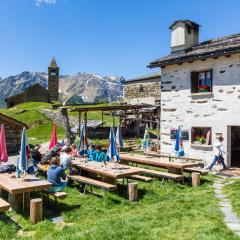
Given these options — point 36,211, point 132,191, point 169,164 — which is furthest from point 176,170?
point 36,211

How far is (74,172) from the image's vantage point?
11.9 m

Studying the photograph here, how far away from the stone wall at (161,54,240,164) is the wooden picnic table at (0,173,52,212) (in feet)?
32.2

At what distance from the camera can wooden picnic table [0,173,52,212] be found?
813 centimetres

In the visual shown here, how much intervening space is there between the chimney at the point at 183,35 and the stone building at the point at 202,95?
62 mm

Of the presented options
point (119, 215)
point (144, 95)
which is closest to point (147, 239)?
point (119, 215)

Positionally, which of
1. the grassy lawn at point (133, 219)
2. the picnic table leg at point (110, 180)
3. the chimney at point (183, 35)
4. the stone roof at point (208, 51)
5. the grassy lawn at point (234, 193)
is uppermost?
the chimney at point (183, 35)

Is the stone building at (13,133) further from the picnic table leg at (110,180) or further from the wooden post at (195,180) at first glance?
the wooden post at (195,180)

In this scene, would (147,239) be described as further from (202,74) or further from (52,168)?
(202,74)

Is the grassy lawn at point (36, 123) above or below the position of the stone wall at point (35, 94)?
below

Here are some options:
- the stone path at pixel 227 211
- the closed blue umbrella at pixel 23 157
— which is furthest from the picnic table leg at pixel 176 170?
the closed blue umbrella at pixel 23 157

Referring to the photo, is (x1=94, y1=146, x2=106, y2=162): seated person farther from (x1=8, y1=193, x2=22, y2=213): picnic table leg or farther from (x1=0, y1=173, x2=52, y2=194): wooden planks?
(x1=8, y1=193, x2=22, y2=213): picnic table leg

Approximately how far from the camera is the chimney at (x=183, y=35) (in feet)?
62.6

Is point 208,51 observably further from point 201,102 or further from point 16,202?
point 16,202

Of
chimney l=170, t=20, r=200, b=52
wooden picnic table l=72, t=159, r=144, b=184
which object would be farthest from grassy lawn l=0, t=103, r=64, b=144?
wooden picnic table l=72, t=159, r=144, b=184
